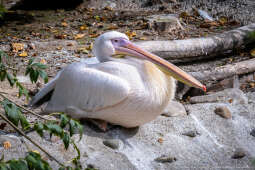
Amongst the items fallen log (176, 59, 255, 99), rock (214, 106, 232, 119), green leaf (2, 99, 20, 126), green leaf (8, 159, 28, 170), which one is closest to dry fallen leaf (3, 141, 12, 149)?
green leaf (2, 99, 20, 126)

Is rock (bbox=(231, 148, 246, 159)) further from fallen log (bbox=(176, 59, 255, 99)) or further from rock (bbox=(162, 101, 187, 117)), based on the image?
fallen log (bbox=(176, 59, 255, 99))

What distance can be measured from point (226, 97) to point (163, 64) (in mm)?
1159

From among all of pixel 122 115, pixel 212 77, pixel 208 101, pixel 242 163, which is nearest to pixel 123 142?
pixel 122 115

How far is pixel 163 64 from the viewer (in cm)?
332

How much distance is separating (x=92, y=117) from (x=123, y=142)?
1.11 ft

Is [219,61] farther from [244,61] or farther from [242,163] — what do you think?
[242,163]

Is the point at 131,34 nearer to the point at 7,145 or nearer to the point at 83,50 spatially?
the point at 83,50

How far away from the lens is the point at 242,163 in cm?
310

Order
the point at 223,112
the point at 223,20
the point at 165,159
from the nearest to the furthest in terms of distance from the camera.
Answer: the point at 165,159, the point at 223,112, the point at 223,20

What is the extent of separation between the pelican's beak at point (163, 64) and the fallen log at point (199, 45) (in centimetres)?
129

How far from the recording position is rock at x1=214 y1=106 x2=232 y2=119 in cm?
371

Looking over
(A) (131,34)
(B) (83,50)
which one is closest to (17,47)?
(B) (83,50)

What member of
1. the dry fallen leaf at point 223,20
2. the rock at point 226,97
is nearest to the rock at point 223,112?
the rock at point 226,97

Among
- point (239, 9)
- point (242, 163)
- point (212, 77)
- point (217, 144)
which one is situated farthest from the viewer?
point (239, 9)
